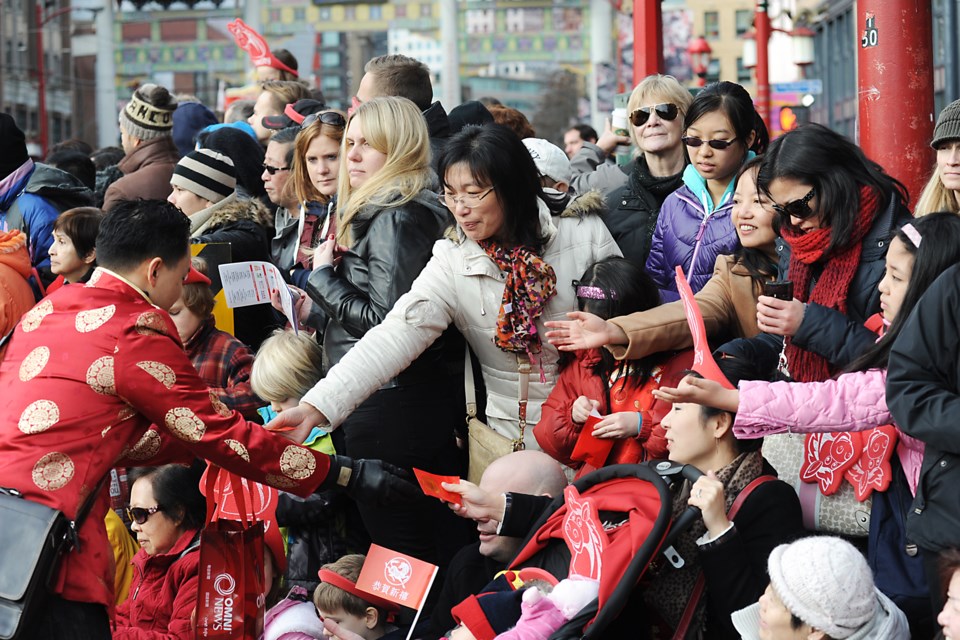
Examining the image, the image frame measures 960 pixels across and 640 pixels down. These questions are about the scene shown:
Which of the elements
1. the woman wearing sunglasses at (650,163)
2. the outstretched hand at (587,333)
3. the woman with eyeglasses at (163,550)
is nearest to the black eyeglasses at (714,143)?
the woman wearing sunglasses at (650,163)

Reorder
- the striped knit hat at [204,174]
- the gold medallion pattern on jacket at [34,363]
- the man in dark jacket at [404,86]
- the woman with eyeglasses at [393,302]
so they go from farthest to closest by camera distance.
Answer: the striped knit hat at [204,174]
the man in dark jacket at [404,86]
the woman with eyeglasses at [393,302]
the gold medallion pattern on jacket at [34,363]

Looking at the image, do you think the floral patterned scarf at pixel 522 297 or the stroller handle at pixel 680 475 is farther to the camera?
the floral patterned scarf at pixel 522 297

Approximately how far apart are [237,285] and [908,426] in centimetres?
305

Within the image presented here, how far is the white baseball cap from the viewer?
589cm

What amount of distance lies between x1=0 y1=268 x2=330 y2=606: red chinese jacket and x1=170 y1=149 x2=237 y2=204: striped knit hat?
8.71ft

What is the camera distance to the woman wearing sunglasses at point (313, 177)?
20.9ft

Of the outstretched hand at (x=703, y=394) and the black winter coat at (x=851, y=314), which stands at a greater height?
the black winter coat at (x=851, y=314)

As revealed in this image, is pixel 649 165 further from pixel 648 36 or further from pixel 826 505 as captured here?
pixel 648 36

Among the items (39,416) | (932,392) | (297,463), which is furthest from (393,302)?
(932,392)

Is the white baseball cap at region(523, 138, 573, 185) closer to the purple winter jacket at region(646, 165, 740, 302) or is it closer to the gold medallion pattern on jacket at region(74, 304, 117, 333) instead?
the purple winter jacket at region(646, 165, 740, 302)

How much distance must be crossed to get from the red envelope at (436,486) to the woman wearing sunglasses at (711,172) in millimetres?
1453

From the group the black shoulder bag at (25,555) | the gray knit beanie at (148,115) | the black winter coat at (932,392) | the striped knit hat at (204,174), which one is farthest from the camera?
the gray knit beanie at (148,115)

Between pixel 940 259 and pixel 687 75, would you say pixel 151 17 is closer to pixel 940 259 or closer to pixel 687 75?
pixel 687 75

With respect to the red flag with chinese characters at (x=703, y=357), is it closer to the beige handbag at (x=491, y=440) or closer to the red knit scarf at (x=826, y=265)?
the red knit scarf at (x=826, y=265)
